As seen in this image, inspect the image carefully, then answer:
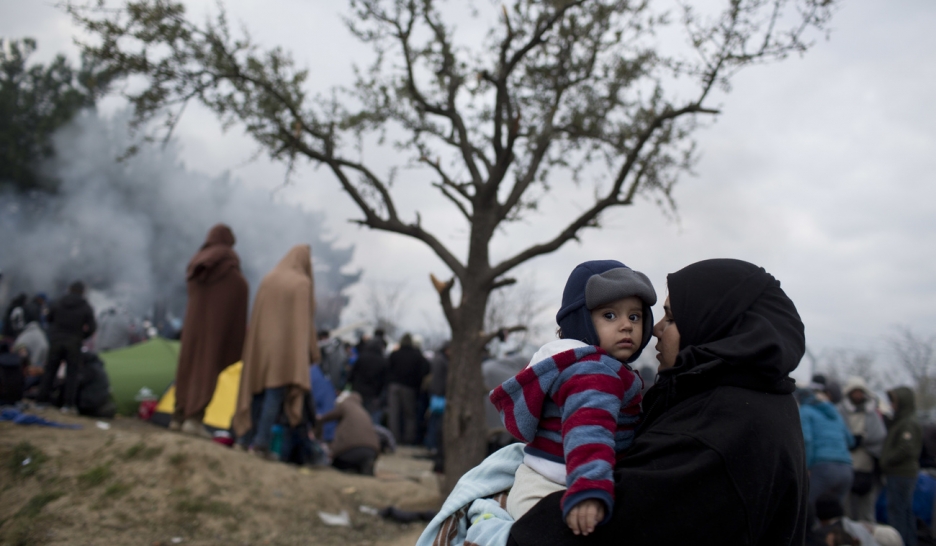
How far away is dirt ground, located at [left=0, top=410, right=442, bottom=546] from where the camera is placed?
4918mm

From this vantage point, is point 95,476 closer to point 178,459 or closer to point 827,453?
point 178,459

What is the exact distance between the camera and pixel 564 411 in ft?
5.58

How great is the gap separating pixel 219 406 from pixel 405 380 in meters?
3.75

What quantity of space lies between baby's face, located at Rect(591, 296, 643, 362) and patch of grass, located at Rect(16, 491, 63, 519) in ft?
15.6

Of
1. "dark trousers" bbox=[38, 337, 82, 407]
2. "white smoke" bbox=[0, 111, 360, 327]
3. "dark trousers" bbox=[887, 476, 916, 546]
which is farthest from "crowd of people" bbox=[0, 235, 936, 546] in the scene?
"white smoke" bbox=[0, 111, 360, 327]

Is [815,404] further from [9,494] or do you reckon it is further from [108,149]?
[108,149]

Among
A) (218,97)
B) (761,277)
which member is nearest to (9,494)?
(218,97)

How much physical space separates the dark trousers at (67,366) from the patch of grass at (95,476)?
148 inches

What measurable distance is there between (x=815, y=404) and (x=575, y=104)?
4143 millimetres

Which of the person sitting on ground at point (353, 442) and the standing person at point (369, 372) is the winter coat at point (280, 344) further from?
the standing person at point (369, 372)

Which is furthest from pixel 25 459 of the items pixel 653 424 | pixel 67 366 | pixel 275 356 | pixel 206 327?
pixel 653 424

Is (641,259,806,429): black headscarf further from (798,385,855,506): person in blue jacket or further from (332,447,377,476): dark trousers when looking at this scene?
(332,447,377,476): dark trousers

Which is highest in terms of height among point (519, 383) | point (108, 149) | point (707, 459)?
point (108, 149)

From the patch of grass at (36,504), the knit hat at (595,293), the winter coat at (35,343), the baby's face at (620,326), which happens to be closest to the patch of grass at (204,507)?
the patch of grass at (36,504)
